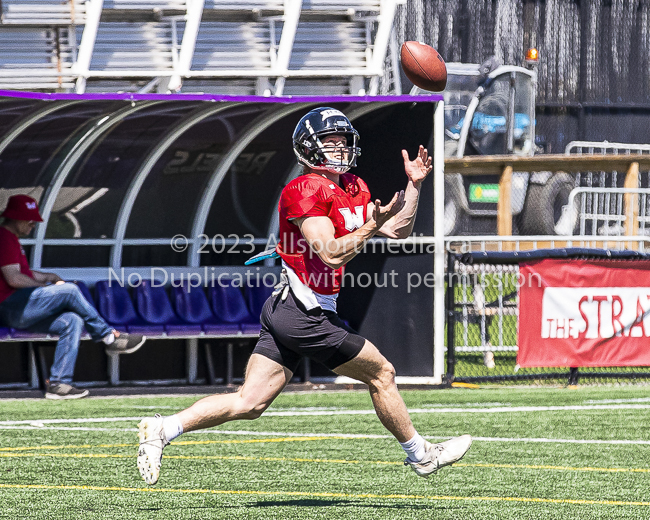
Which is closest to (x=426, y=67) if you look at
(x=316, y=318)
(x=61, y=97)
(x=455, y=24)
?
(x=61, y=97)

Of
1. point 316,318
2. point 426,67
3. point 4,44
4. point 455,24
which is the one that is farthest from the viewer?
point 455,24

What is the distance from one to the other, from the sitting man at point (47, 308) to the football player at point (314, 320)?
5.14 m

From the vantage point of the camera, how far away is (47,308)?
35.7 feet

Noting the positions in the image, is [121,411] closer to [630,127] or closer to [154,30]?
[154,30]

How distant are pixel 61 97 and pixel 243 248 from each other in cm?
362

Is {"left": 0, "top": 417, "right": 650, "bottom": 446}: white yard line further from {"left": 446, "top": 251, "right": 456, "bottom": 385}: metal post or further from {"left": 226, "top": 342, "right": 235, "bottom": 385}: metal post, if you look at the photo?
{"left": 446, "top": 251, "right": 456, "bottom": 385}: metal post

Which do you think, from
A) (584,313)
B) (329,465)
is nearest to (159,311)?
(584,313)

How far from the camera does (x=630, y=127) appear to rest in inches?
1082

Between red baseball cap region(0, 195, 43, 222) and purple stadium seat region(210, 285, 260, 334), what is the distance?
85.5 inches

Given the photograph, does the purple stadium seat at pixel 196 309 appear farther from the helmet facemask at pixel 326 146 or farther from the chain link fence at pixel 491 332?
the helmet facemask at pixel 326 146

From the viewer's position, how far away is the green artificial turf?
19.8 feet

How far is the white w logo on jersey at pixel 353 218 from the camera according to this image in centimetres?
605

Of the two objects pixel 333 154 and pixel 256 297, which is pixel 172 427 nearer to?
pixel 333 154

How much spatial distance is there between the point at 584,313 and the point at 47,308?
213 inches
